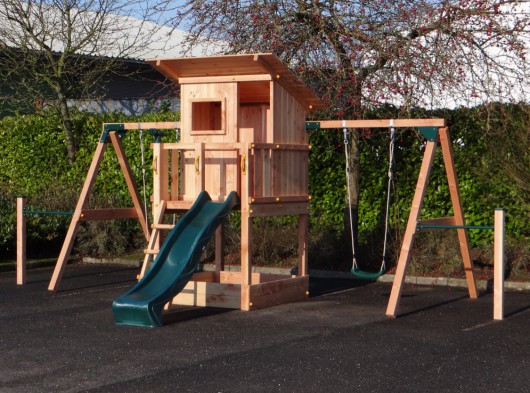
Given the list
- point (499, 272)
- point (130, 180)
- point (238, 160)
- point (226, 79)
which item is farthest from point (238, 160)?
point (499, 272)

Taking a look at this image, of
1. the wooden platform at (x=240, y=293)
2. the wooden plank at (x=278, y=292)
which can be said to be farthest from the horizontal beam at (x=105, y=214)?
the wooden plank at (x=278, y=292)

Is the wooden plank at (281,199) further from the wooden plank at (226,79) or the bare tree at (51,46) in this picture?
the bare tree at (51,46)

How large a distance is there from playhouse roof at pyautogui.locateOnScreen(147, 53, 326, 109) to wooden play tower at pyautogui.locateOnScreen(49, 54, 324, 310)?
0.04 feet

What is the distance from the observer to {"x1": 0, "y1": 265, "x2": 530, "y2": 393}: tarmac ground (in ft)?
23.2

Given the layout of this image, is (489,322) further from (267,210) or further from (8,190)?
(8,190)

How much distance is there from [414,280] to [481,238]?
163cm

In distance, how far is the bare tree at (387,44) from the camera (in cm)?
1303

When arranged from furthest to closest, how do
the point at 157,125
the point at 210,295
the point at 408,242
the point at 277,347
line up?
the point at 157,125 < the point at 210,295 < the point at 408,242 < the point at 277,347

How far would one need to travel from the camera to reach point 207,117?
1240 cm

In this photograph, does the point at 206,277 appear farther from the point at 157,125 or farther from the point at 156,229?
the point at 157,125

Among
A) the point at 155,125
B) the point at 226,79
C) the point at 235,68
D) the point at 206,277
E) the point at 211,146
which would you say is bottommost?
the point at 206,277

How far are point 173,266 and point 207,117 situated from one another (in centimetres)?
280

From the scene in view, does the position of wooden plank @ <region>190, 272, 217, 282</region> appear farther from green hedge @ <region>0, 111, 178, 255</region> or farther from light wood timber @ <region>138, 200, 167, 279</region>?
green hedge @ <region>0, 111, 178, 255</region>

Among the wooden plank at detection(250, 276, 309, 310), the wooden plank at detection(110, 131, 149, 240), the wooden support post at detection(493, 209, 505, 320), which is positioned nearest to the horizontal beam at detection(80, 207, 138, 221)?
the wooden plank at detection(110, 131, 149, 240)
